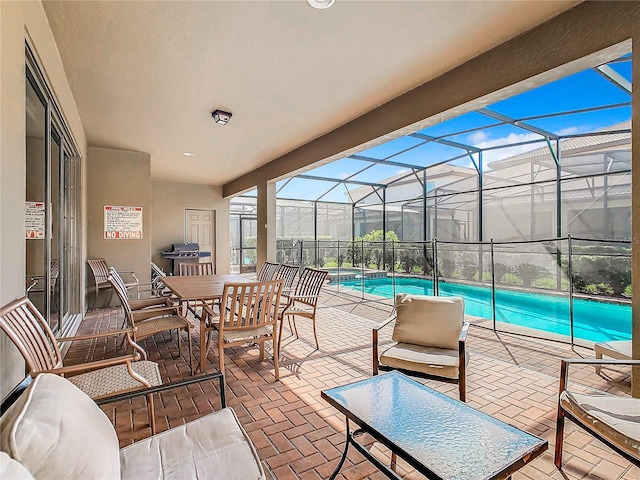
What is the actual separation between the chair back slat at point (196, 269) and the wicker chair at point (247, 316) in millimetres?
2604

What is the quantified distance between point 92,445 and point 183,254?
7.67 meters

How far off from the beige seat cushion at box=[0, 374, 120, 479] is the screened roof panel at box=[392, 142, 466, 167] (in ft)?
20.8

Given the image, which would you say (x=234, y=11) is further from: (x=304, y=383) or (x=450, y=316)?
(x=304, y=383)

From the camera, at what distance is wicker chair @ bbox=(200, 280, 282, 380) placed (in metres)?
2.66

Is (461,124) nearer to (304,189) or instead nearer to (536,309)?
(536,309)

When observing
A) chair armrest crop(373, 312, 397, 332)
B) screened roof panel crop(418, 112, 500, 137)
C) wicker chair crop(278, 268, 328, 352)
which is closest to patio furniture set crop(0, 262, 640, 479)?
chair armrest crop(373, 312, 397, 332)

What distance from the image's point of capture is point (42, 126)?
267cm

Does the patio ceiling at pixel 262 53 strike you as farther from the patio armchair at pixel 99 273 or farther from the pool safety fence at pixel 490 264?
the pool safety fence at pixel 490 264

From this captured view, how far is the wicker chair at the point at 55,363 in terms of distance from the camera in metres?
1.56

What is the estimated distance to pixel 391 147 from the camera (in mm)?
6441

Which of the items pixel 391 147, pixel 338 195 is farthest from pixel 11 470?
pixel 338 195

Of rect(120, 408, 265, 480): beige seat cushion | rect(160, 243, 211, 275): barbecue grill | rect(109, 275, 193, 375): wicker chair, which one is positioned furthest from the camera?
rect(160, 243, 211, 275): barbecue grill

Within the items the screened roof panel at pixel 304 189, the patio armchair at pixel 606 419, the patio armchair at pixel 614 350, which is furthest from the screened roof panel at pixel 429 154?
the patio armchair at pixel 606 419

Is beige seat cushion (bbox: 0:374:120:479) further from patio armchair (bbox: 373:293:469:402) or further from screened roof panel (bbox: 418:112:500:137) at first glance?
screened roof panel (bbox: 418:112:500:137)
